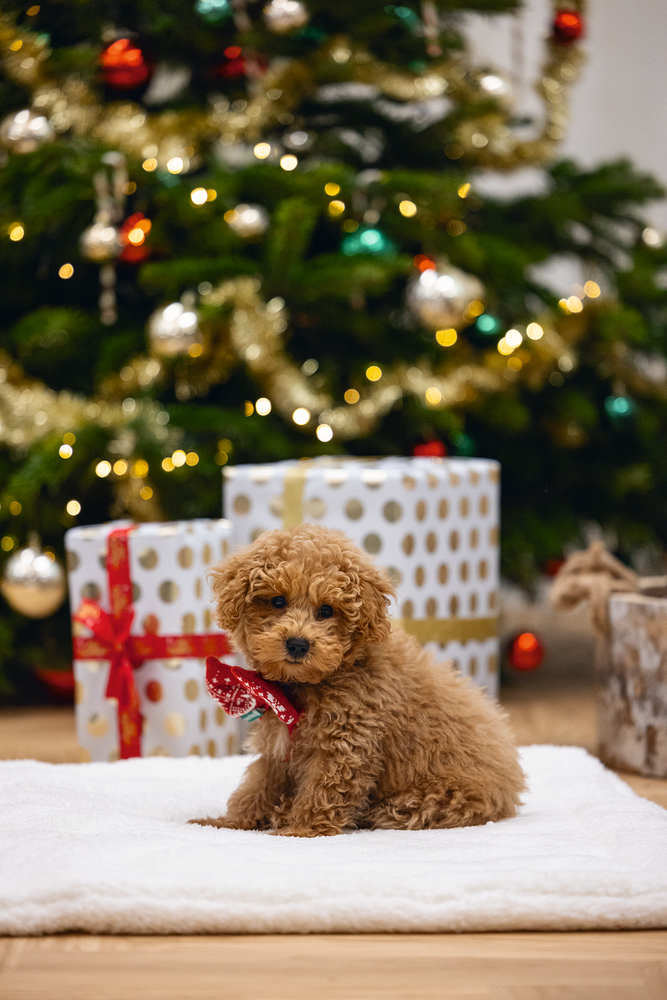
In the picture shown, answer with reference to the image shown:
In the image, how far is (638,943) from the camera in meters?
1.03

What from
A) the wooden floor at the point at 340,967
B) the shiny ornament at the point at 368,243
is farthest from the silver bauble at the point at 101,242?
the wooden floor at the point at 340,967

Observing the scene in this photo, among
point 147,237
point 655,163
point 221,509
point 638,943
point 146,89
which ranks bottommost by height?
point 638,943

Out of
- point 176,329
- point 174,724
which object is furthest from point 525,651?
point 176,329

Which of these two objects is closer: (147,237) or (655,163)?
(147,237)

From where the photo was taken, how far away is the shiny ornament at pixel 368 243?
2275 millimetres

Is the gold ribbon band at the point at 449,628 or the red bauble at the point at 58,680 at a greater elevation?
the gold ribbon band at the point at 449,628

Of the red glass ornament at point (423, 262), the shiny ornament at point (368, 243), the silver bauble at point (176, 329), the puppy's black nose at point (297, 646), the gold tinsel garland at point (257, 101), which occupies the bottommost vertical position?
the puppy's black nose at point (297, 646)

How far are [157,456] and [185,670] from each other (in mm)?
467

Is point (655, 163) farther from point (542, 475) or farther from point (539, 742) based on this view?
point (539, 742)

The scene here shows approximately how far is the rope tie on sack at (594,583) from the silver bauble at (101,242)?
1125mm

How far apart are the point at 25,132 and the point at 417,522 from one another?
3.74 ft

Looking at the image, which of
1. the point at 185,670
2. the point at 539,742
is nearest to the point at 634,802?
the point at 539,742

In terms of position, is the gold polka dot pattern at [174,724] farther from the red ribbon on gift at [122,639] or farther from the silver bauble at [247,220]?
the silver bauble at [247,220]

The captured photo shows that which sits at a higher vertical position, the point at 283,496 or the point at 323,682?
the point at 283,496
